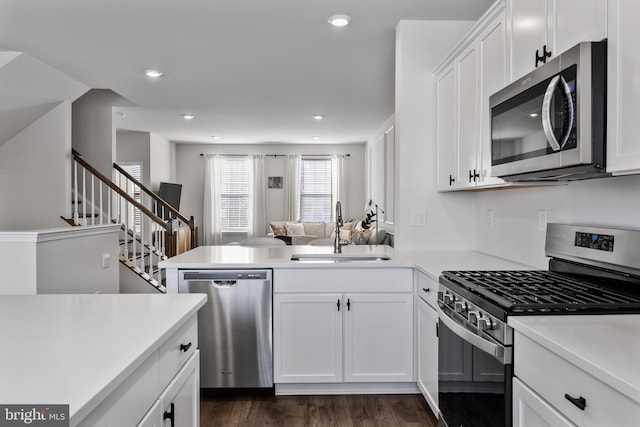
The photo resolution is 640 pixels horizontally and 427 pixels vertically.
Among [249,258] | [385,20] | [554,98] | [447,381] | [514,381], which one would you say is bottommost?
[447,381]

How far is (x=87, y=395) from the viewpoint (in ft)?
2.55

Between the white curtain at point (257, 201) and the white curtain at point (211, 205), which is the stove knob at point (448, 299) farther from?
the white curtain at point (211, 205)

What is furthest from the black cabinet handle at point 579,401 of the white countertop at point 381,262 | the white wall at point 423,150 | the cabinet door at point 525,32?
the white wall at point 423,150

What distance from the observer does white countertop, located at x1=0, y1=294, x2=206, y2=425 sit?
0.80 meters

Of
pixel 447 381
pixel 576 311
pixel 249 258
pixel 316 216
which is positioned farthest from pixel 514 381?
pixel 316 216

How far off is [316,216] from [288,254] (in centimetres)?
666

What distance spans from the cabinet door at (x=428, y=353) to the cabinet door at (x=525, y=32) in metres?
1.24

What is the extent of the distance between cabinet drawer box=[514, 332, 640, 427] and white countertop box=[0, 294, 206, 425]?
0.98 m

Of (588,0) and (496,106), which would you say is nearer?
(588,0)

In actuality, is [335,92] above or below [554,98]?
above

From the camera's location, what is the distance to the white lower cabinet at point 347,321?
110 inches

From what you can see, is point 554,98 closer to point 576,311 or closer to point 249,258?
point 576,311

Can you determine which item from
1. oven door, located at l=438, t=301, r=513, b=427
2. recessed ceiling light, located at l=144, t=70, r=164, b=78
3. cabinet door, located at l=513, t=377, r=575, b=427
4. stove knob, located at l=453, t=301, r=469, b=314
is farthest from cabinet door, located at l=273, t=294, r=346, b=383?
recessed ceiling light, located at l=144, t=70, r=164, b=78

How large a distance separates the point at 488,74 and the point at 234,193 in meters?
8.02
